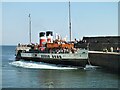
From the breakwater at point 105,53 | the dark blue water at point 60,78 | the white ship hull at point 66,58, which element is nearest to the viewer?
Answer: the dark blue water at point 60,78

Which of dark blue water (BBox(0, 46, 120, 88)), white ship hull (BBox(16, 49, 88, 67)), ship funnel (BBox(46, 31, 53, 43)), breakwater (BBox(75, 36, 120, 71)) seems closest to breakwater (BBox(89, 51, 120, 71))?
breakwater (BBox(75, 36, 120, 71))

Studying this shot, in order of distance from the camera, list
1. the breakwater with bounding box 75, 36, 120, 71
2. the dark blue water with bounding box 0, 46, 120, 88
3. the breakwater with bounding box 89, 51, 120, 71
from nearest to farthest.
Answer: the dark blue water with bounding box 0, 46, 120, 88 < the breakwater with bounding box 89, 51, 120, 71 < the breakwater with bounding box 75, 36, 120, 71

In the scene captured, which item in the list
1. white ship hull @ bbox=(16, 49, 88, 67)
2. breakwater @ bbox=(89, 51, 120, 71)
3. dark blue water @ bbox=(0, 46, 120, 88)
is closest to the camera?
dark blue water @ bbox=(0, 46, 120, 88)

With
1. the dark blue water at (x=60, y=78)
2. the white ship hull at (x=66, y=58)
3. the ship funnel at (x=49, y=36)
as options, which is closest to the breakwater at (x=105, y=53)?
the dark blue water at (x=60, y=78)

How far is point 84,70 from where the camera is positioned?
130 ft

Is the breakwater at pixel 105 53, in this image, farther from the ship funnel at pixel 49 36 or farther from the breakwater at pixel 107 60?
the ship funnel at pixel 49 36

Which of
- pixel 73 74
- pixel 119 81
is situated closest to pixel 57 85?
pixel 119 81

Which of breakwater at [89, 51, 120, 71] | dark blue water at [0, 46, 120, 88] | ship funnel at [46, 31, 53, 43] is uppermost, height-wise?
ship funnel at [46, 31, 53, 43]

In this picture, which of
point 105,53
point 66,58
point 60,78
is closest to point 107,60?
point 105,53

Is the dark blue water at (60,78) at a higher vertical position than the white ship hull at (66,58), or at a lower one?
lower

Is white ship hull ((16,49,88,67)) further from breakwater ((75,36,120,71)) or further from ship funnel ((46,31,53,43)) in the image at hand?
ship funnel ((46,31,53,43))

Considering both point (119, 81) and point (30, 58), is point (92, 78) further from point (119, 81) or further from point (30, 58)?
point (30, 58)

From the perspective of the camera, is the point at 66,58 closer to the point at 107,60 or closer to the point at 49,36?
the point at 107,60

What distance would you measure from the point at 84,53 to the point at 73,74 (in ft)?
19.6
